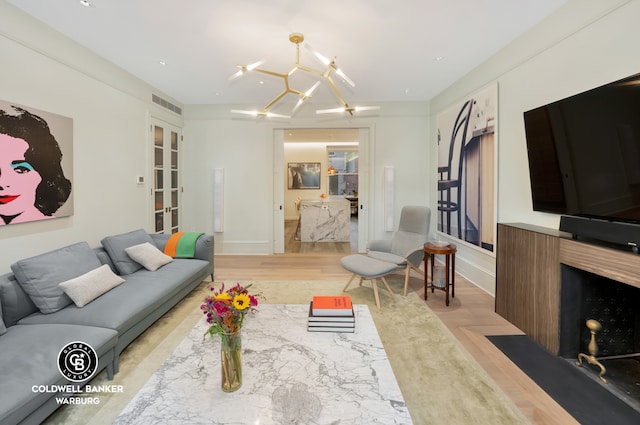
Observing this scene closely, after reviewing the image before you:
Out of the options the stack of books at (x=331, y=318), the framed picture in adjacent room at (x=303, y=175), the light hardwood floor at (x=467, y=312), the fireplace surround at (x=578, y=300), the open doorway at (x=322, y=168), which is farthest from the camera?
the framed picture in adjacent room at (x=303, y=175)

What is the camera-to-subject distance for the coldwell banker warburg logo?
5.90 ft

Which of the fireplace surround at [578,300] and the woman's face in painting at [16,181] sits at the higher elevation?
the woman's face in painting at [16,181]

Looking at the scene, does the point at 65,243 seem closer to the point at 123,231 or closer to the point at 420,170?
the point at 123,231

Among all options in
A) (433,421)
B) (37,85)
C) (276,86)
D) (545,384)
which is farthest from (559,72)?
(37,85)

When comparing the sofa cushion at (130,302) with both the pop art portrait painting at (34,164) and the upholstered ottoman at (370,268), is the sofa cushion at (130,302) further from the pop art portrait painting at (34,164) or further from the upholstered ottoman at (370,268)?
the upholstered ottoman at (370,268)

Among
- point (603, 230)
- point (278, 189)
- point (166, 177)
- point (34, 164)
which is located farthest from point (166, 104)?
point (603, 230)

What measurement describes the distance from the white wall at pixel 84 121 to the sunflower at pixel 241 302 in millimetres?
2503

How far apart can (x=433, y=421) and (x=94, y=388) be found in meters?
2.17

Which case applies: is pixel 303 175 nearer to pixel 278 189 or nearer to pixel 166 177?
pixel 278 189

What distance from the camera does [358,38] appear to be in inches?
129

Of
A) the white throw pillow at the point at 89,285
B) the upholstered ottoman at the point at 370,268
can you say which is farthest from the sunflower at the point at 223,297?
the upholstered ottoman at the point at 370,268

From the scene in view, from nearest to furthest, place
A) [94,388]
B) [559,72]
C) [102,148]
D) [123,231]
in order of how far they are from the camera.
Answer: [94,388] → [559,72] → [102,148] → [123,231]

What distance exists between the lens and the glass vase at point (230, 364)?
147cm

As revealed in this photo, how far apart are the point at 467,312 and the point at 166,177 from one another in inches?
196
